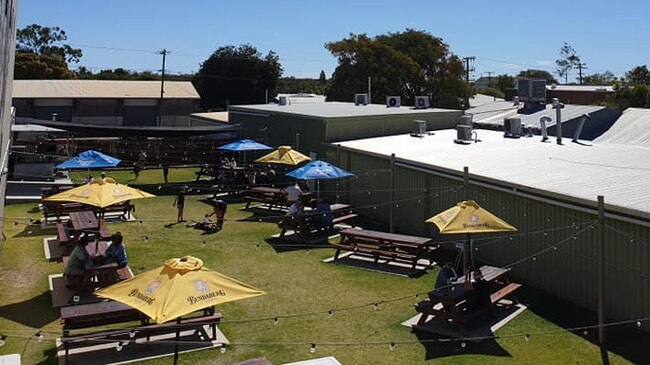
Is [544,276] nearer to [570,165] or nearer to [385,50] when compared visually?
[570,165]

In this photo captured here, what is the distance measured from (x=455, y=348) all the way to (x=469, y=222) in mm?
2629

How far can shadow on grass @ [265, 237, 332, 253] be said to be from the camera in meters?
15.4

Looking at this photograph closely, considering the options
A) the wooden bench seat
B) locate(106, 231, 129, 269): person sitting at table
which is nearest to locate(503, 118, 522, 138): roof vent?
locate(106, 231, 129, 269): person sitting at table

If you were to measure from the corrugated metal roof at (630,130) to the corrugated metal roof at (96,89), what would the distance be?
4384cm

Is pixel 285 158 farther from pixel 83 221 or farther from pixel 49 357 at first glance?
pixel 49 357

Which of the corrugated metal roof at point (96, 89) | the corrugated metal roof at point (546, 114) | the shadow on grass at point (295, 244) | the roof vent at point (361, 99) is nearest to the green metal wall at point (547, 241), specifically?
the shadow on grass at point (295, 244)

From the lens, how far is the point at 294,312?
10.9 metres

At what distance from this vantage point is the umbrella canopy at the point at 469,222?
10.8 metres

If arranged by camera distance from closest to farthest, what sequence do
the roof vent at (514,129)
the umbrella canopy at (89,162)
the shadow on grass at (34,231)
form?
1. the shadow on grass at (34,231)
2. the umbrella canopy at (89,162)
3. the roof vent at (514,129)

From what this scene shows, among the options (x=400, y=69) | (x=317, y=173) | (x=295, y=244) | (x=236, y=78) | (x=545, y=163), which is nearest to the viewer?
(x=545, y=163)

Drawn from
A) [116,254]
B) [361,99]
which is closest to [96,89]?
[361,99]

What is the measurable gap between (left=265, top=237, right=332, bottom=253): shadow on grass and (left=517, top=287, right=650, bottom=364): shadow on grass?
566 centimetres

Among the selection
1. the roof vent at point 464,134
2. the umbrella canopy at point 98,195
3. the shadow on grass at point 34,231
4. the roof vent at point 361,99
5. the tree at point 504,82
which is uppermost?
the tree at point 504,82

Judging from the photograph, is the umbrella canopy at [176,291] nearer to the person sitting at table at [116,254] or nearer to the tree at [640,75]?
the person sitting at table at [116,254]
